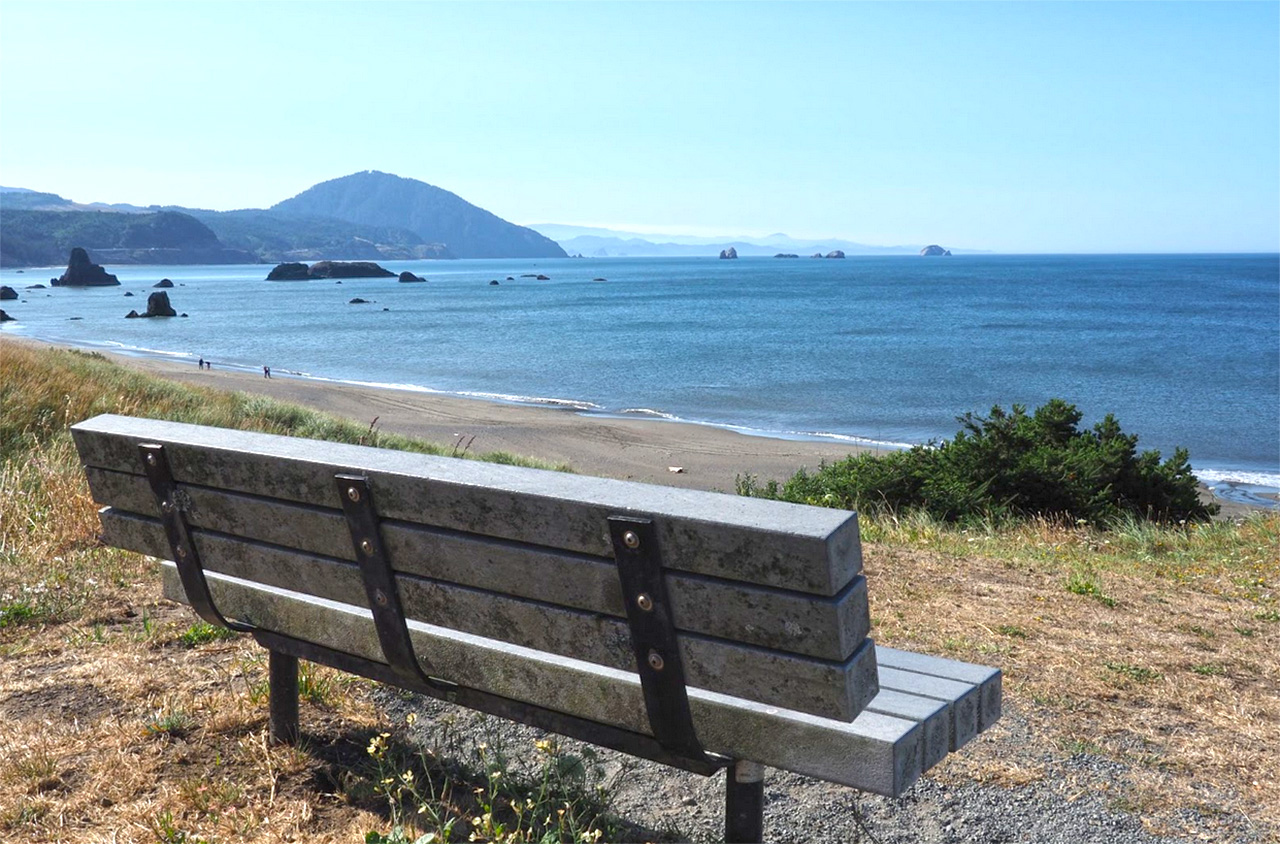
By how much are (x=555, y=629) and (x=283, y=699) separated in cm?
139

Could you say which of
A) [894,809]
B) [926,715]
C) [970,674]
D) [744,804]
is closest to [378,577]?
[744,804]

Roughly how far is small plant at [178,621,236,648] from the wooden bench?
49.2 inches

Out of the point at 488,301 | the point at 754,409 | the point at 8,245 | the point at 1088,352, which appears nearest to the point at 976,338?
the point at 1088,352

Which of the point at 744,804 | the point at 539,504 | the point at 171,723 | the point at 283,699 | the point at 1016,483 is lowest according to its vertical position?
the point at 1016,483

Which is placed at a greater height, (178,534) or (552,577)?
(552,577)

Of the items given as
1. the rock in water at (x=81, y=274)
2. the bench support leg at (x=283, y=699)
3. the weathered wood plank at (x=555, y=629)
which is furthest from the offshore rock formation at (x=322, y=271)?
the weathered wood plank at (x=555, y=629)

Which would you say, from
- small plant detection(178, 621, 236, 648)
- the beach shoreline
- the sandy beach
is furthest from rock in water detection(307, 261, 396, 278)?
small plant detection(178, 621, 236, 648)

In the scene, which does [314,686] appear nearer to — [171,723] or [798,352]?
[171,723]

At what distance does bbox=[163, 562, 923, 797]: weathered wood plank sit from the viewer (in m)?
2.17

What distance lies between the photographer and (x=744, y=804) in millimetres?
2387

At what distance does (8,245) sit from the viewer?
18950cm

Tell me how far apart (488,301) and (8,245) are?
13561 cm

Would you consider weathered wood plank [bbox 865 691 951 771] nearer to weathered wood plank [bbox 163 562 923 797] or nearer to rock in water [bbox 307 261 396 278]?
weathered wood plank [bbox 163 562 923 797]

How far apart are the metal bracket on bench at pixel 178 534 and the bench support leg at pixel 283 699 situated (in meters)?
0.15
